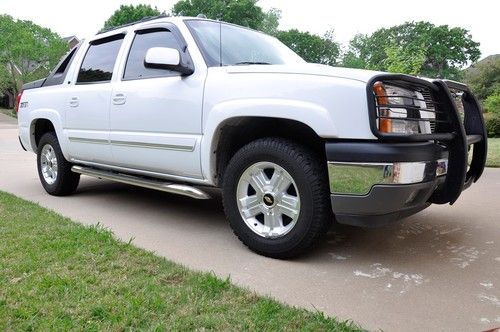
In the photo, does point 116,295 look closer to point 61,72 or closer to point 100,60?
point 100,60

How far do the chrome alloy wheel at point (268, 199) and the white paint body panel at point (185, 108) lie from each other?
1.24 feet

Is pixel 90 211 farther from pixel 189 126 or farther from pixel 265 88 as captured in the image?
pixel 265 88

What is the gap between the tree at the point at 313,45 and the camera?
180ft

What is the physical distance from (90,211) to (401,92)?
11.1 feet

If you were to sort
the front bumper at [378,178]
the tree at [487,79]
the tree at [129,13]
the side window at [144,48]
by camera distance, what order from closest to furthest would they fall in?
1. the front bumper at [378,178]
2. the side window at [144,48]
3. the tree at [487,79]
4. the tree at [129,13]

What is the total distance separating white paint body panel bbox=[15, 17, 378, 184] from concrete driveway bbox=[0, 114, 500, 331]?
0.53 m

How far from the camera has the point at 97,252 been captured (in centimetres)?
313

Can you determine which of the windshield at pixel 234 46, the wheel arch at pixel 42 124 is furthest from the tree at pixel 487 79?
the wheel arch at pixel 42 124

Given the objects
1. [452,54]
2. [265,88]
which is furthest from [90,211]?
[452,54]

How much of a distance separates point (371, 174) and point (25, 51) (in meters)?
46.8

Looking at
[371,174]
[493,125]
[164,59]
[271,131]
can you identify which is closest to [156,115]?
[164,59]

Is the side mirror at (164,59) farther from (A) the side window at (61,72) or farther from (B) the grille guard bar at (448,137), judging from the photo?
(A) the side window at (61,72)

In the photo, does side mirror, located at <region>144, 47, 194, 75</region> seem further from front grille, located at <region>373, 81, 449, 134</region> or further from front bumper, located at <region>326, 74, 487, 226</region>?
front grille, located at <region>373, 81, 449, 134</region>

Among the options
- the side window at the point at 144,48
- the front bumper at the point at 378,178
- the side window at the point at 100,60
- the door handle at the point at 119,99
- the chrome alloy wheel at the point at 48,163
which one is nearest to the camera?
the front bumper at the point at 378,178
